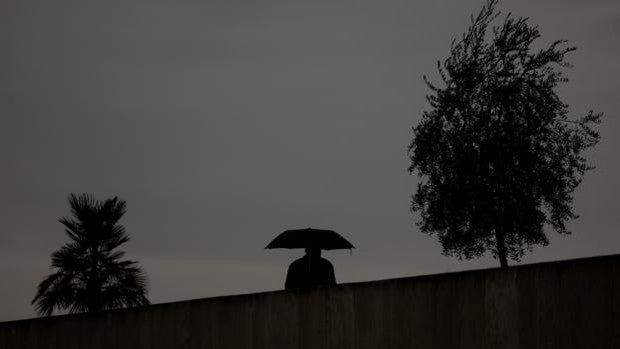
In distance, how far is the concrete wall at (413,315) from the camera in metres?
4.33

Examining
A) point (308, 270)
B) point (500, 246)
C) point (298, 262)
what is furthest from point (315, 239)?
point (500, 246)

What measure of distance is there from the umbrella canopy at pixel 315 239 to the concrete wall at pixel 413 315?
38.1ft

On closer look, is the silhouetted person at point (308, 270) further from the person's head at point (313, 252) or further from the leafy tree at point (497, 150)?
the leafy tree at point (497, 150)

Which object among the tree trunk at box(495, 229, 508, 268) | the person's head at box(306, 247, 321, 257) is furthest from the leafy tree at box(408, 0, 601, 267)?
the person's head at box(306, 247, 321, 257)

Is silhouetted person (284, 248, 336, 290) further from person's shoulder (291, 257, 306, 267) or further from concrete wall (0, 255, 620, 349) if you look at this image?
concrete wall (0, 255, 620, 349)

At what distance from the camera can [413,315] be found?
5.19m

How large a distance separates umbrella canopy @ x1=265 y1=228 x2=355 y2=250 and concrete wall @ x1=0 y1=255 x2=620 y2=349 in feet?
38.1

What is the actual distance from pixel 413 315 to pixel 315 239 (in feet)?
45.7

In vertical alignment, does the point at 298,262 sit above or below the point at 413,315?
above

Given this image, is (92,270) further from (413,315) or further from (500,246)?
(413,315)

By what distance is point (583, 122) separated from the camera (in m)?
33.2

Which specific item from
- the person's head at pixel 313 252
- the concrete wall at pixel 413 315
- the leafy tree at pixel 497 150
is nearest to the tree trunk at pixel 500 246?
the leafy tree at pixel 497 150

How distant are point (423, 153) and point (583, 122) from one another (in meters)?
5.39

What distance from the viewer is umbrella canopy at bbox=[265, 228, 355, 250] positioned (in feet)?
63.1
